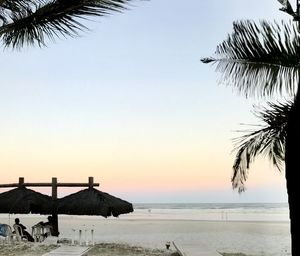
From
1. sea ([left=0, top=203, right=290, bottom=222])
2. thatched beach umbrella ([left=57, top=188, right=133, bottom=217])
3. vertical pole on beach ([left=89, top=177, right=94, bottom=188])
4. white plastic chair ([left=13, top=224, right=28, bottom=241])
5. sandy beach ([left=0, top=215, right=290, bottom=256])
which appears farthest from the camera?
sea ([left=0, top=203, right=290, bottom=222])

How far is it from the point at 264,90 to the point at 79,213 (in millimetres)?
8394

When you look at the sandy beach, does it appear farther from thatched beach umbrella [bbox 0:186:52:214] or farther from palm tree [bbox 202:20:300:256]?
palm tree [bbox 202:20:300:256]

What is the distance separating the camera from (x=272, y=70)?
17.2 ft

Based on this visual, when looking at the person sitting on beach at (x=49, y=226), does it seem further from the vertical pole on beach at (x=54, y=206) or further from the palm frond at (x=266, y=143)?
the palm frond at (x=266, y=143)

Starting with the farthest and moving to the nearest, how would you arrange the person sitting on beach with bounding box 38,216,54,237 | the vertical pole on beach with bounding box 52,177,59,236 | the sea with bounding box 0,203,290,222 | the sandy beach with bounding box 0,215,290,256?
the sea with bounding box 0,203,290,222 → the sandy beach with bounding box 0,215,290,256 → the person sitting on beach with bounding box 38,216,54,237 → the vertical pole on beach with bounding box 52,177,59,236

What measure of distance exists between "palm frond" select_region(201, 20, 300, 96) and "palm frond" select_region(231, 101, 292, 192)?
0.24 meters

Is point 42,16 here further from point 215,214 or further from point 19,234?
point 215,214

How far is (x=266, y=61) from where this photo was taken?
5.20 m

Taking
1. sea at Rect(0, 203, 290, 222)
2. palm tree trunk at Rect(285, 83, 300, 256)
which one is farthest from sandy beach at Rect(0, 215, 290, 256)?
sea at Rect(0, 203, 290, 222)

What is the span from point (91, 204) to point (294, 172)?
8835 mm

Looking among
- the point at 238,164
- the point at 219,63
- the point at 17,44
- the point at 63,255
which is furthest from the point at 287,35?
the point at 63,255

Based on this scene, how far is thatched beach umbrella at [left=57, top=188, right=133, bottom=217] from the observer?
41.4 feet

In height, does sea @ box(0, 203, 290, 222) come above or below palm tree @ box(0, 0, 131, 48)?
below

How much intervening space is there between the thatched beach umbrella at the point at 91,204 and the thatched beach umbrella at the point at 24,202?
0.41 metres
